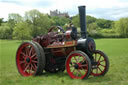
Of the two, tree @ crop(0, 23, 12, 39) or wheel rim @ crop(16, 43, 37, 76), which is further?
tree @ crop(0, 23, 12, 39)

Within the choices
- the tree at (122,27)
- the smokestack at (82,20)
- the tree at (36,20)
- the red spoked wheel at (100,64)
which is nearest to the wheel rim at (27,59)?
the smokestack at (82,20)

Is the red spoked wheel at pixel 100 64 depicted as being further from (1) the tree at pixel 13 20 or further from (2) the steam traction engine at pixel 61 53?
(1) the tree at pixel 13 20

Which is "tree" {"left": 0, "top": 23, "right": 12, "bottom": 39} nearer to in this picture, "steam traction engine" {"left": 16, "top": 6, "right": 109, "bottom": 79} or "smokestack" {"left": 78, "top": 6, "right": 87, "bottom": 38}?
"steam traction engine" {"left": 16, "top": 6, "right": 109, "bottom": 79}

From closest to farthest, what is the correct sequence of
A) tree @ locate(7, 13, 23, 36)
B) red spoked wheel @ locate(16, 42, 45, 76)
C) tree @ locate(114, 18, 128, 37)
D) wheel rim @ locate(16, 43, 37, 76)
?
1. red spoked wheel @ locate(16, 42, 45, 76)
2. wheel rim @ locate(16, 43, 37, 76)
3. tree @ locate(7, 13, 23, 36)
4. tree @ locate(114, 18, 128, 37)

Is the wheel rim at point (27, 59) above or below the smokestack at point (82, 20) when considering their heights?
below

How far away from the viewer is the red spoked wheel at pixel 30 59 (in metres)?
7.00

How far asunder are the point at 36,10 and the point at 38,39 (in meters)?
54.2

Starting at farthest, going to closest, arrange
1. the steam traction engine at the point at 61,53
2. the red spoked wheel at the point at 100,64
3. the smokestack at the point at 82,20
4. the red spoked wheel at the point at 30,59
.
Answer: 1. the red spoked wheel at the point at 30,59
2. the red spoked wheel at the point at 100,64
3. the smokestack at the point at 82,20
4. the steam traction engine at the point at 61,53

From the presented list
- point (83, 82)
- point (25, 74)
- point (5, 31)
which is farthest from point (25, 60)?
point (5, 31)

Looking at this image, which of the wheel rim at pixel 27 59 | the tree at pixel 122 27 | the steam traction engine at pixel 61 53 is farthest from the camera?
the tree at pixel 122 27

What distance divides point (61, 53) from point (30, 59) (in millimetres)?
1307

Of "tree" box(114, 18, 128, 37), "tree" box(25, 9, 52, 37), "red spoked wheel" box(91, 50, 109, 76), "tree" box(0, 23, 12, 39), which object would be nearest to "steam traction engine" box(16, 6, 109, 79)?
"red spoked wheel" box(91, 50, 109, 76)

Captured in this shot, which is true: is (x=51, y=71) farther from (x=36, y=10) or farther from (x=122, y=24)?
(x=122, y=24)

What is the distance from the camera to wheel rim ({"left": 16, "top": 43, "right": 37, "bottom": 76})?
24.2ft
